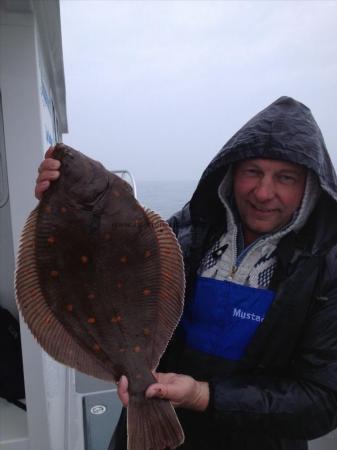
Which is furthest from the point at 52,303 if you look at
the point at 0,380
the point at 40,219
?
the point at 0,380

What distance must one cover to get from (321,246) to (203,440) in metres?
1.02

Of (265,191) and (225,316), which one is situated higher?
(265,191)

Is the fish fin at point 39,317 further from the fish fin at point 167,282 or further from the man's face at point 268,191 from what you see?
the man's face at point 268,191

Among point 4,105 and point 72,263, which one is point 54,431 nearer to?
point 72,263

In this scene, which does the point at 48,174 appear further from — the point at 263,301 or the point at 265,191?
the point at 263,301

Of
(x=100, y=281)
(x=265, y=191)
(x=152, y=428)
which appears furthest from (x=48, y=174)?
(x=152, y=428)

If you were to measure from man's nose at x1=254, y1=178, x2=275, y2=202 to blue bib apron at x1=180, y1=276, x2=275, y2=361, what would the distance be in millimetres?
400

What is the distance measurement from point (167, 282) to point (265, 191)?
546mm

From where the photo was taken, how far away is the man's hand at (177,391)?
151 centimetres

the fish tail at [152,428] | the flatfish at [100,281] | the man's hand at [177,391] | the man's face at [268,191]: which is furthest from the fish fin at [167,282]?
the man's face at [268,191]

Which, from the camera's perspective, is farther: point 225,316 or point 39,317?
point 225,316

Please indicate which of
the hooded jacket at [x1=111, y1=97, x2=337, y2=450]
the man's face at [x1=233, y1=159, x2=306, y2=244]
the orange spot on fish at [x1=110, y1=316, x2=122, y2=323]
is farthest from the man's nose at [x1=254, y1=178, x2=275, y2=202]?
the orange spot on fish at [x1=110, y1=316, x2=122, y2=323]

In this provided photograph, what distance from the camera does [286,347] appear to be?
1.71m

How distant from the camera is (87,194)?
1521 millimetres
